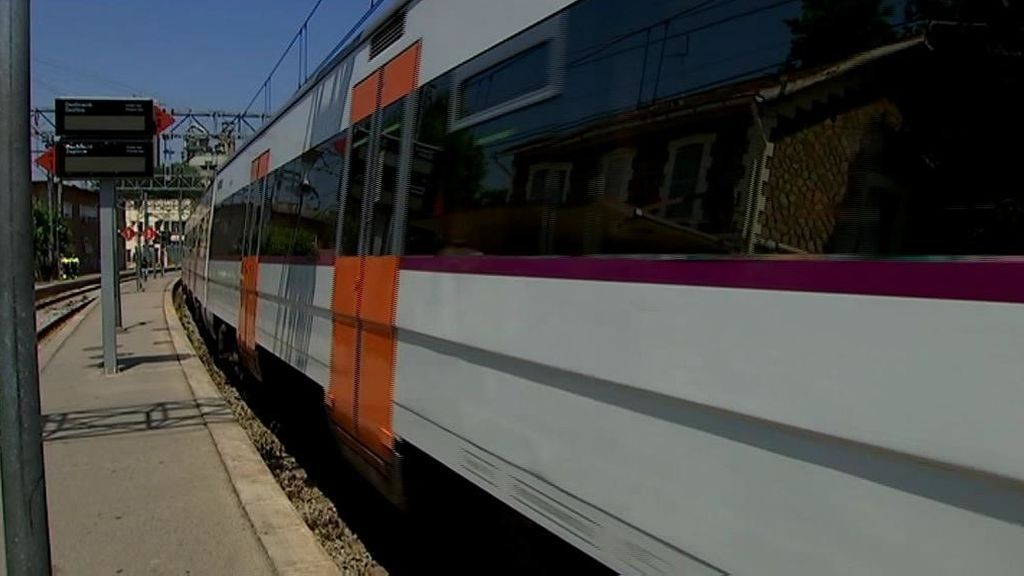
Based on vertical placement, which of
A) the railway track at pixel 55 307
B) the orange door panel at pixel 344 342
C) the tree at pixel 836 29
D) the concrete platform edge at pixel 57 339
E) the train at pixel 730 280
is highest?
the tree at pixel 836 29

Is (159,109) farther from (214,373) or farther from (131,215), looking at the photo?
(131,215)

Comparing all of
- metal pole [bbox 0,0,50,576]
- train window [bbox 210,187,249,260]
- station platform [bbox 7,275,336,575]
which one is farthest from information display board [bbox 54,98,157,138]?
metal pole [bbox 0,0,50,576]

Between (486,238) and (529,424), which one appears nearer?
(529,424)

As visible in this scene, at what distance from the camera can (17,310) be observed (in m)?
2.77

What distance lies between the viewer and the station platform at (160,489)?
450cm

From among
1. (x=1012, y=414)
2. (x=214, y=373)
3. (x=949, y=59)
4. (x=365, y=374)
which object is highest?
(x=949, y=59)

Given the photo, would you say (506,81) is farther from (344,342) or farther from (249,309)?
(249,309)

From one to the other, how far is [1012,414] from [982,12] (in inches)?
Answer: 28.5

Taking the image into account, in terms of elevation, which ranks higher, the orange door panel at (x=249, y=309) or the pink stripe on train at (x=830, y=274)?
the pink stripe on train at (x=830, y=274)

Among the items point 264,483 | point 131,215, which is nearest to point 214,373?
point 264,483

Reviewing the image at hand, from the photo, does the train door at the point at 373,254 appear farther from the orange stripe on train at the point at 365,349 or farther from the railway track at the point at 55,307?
the railway track at the point at 55,307

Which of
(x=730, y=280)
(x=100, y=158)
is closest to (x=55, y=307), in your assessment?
(x=100, y=158)

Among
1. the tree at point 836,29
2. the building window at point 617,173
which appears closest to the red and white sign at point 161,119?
the building window at point 617,173

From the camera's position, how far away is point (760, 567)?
1926 millimetres
